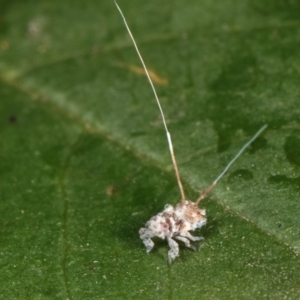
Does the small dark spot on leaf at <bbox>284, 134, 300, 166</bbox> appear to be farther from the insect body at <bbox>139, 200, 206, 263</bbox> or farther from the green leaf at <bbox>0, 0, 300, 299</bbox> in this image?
the insect body at <bbox>139, 200, 206, 263</bbox>

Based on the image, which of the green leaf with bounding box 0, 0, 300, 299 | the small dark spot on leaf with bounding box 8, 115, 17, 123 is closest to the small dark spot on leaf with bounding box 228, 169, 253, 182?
the green leaf with bounding box 0, 0, 300, 299

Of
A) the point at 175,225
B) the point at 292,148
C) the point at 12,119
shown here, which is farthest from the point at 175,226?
the point at 12,119

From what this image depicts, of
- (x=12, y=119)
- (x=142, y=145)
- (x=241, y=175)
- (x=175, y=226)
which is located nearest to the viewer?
(x=175, y=226)

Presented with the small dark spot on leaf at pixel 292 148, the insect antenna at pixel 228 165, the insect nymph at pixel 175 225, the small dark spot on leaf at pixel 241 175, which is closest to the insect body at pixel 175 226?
the insect nymph at pixel 175 225

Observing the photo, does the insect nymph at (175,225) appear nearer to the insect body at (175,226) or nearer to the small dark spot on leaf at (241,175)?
the insect body at (175,226)

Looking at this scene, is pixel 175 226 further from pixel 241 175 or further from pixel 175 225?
pixel 241 175

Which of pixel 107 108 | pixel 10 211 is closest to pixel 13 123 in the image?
pixel 107 108

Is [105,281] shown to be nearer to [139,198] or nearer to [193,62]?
[139,198]
